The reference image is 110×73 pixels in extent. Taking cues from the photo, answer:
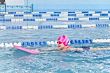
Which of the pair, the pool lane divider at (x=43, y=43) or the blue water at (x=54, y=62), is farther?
the pool lane divider at (x=43, y=43)

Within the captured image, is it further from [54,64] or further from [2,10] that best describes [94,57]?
[2,10]

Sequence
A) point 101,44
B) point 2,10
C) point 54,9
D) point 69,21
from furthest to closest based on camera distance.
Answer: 1. point 54,9
2. point 2,10
3. point 69,21
4. point 101,44

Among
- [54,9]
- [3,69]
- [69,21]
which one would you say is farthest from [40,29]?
[54,9]

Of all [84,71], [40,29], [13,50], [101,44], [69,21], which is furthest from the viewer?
[69,21]

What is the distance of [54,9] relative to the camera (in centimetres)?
2225

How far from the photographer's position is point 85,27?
12.4m

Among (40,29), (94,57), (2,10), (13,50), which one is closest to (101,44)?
(94,57)

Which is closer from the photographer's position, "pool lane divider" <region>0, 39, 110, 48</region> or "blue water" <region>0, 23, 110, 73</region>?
"blue water" <region>0, 23, 110, 73</region>

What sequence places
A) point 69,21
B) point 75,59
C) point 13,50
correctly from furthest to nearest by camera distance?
point 69,21 < point 13,50 < point 75,59

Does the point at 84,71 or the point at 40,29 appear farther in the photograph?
the point at 40,29

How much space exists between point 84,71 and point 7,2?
14.2 meters

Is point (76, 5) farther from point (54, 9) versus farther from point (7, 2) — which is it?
point (7, 2)

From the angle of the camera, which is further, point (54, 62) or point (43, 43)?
point (43, 43)

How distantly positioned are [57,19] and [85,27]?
Answer: 10.4 feet
